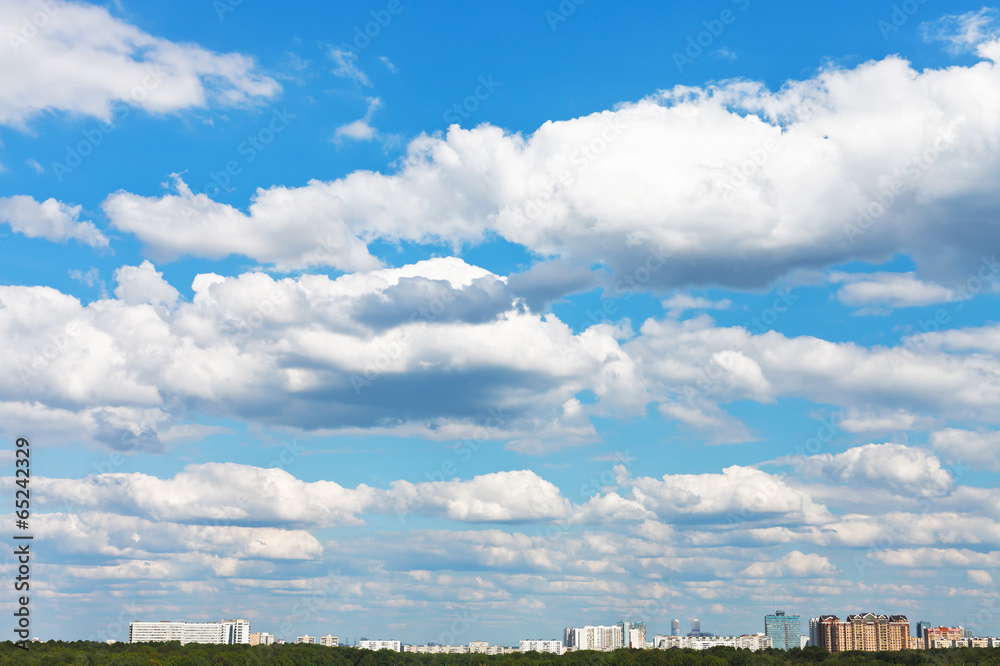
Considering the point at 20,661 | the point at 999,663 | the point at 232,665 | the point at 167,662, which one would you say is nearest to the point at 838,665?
the point at 999,663

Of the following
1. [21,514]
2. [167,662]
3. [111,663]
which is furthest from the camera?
[167,662]

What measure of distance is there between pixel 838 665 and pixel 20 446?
592 feet

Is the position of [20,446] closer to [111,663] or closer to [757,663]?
[111,663]

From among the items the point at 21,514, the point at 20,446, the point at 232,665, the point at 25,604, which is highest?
the point at 20,446

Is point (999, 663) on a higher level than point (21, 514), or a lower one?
lower

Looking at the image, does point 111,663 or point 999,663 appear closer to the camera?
point 999,663

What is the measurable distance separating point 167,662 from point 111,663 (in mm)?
18203

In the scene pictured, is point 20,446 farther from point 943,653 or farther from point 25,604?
point 943,653

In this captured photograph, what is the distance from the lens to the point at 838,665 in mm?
198375

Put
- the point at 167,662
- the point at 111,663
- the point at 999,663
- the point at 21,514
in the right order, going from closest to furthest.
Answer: the point at 21,514 < the point at 999,663 < the point at 111,663 < the point at 167,662

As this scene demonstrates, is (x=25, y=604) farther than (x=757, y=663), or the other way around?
(x=757, y=663)

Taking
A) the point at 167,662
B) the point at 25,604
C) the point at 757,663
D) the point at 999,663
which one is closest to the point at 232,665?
the point at 167,662

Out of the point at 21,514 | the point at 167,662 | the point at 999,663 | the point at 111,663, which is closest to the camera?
the point at 21,514

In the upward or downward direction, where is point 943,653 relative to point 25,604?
downward
